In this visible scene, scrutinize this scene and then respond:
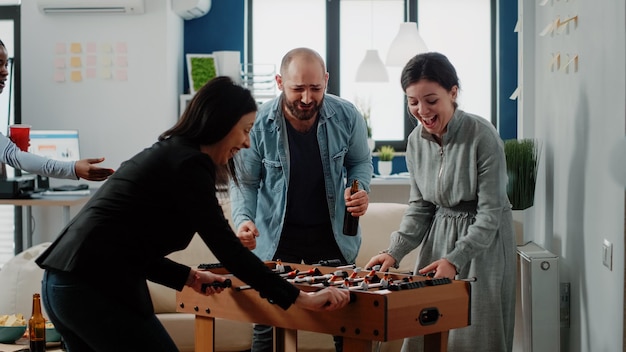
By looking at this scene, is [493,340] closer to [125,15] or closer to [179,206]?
[179,206]

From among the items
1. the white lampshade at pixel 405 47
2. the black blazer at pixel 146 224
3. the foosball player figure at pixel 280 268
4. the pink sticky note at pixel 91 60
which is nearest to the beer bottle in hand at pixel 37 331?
the foosball player figure at pixel 280 268

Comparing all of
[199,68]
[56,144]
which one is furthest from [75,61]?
[199,68]

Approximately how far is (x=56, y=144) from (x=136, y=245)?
4.12 metres

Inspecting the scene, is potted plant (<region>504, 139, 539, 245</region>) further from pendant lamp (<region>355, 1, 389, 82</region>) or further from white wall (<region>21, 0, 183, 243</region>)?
white wall (<region>21, 0, 183, 243</region>)

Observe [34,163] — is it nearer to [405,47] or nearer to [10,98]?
[405,47]

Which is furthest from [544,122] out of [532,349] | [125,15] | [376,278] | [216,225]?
[125,15]

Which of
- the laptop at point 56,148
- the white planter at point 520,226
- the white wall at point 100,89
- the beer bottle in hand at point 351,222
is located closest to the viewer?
the beer bottle in hand at point 351,222

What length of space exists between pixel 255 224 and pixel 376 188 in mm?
3422

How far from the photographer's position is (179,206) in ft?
7.38

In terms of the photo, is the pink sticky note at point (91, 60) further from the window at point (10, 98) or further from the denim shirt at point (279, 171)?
the denim shirt at point (279, 171)

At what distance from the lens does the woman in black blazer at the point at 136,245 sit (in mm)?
2225

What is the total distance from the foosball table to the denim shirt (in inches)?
10.6

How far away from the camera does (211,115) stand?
92.4 inches

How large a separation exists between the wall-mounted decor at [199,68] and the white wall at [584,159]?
2.99 metres
